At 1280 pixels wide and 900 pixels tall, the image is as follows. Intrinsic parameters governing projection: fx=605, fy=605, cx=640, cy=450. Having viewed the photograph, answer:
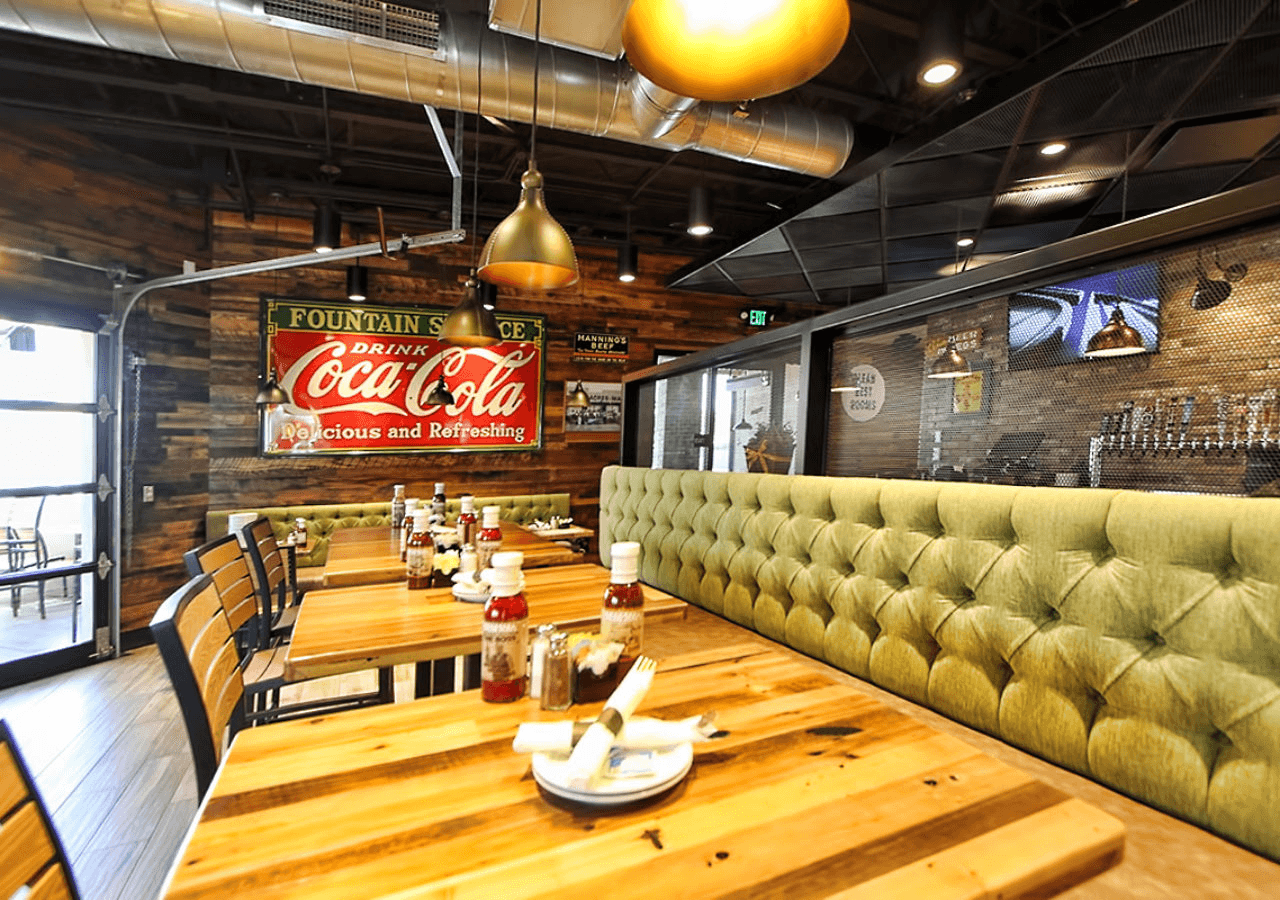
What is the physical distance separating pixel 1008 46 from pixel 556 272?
3597mm

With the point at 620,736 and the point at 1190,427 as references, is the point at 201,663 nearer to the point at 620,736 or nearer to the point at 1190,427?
the point at 620,736

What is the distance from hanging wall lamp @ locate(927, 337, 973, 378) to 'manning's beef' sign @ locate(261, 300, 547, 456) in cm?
449

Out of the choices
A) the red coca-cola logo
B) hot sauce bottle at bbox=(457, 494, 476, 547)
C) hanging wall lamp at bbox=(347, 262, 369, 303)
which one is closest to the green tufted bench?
hot sauce bottle at bbox=(457, 494, 476, 547)

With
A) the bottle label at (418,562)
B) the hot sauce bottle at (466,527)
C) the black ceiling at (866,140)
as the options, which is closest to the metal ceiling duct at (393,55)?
the black ceiling at (866,140)

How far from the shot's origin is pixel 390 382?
5.89 meters

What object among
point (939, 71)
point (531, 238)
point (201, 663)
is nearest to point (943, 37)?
point (939, 71)

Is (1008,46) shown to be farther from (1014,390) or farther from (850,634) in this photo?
(850,634)

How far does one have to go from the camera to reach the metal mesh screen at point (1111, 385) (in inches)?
53.7

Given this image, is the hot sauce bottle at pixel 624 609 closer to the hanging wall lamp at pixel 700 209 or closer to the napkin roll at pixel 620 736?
A: the napkin roll at pixel 620 736

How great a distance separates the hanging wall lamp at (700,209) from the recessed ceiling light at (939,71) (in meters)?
2.08

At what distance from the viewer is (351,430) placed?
5781 millimetres

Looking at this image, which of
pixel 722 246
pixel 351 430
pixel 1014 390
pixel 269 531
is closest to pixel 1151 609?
pixel 1014 390

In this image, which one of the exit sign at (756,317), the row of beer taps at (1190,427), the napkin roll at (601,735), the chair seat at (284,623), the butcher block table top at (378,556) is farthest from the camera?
the exit sign at (756,317)

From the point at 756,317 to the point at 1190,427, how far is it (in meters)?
6.27
